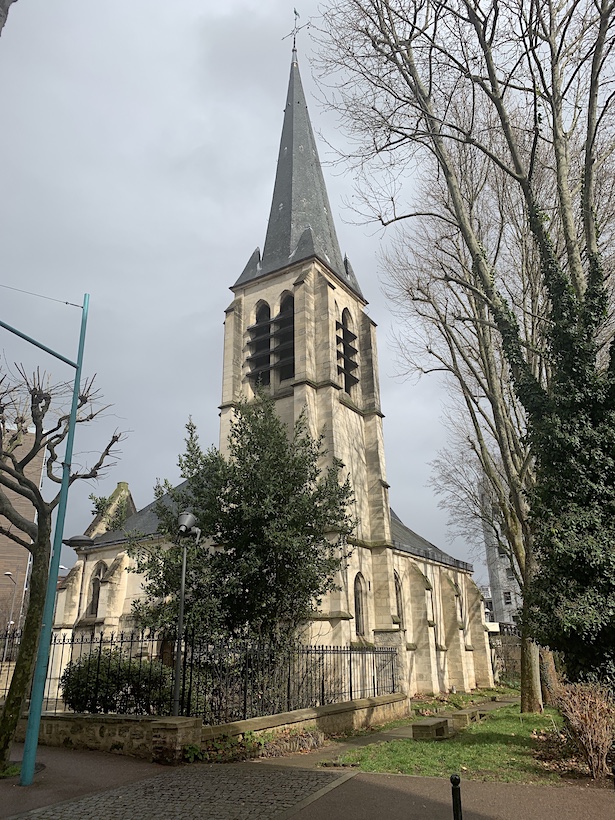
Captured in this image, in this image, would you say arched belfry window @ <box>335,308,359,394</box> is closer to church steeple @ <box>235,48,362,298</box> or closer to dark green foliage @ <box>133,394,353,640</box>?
church steeple @ <box>235,48,362,298</box>

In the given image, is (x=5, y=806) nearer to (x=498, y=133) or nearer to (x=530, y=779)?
(x=530, y=779)

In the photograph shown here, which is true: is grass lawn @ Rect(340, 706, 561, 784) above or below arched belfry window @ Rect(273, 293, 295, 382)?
below

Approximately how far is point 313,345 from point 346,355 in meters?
2.51

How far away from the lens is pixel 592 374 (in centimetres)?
1012

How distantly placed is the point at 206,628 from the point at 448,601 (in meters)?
18.3

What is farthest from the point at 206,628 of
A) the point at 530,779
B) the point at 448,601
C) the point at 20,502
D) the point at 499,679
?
the point at 20,502

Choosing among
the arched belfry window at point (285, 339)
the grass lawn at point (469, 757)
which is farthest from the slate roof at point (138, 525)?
the grass lawn at point (469, 757)

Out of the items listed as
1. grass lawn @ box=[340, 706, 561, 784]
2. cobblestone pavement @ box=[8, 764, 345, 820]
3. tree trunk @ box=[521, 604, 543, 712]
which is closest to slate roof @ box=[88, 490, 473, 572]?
tree trunk @ box=[521, 604, 543, 712]

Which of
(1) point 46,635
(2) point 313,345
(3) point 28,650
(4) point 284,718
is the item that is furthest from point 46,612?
(2) point 313,345

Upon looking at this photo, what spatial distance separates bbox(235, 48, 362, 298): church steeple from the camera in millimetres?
27516

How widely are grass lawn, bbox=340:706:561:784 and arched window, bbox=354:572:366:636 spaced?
8.73 meters

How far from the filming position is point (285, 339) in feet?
84.3

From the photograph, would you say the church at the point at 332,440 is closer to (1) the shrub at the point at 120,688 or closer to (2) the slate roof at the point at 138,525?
(2) the slate roof at the point at 138,525

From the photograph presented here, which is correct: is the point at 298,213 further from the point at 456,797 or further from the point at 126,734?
the point at 456,797
